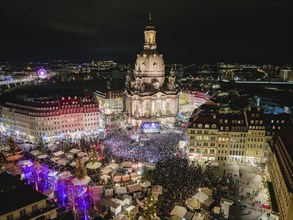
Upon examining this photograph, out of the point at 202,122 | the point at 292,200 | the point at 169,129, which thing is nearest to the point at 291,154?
the point at 292,200

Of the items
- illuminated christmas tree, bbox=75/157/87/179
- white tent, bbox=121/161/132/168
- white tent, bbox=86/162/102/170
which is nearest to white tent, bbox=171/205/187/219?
illuminated christmas tree, bbox=75/157/87/179

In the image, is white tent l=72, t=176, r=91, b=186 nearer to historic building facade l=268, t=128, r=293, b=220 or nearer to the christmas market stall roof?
the christmas market stall roof

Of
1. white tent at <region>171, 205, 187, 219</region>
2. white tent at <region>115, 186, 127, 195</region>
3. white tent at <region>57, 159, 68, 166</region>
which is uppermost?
white tent at <region>57, 159, 68, 166</region>

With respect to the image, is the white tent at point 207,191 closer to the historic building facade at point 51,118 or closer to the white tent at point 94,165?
the white tent at point 94,165

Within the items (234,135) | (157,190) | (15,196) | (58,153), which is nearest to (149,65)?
(234,135)

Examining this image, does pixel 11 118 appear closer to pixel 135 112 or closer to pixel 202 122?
pixel 135 112

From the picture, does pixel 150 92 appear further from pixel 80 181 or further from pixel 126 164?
pixel 80 181

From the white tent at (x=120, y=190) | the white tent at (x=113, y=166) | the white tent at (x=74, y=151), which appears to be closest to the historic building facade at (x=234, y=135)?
the white tent at (x=113, y=166)
